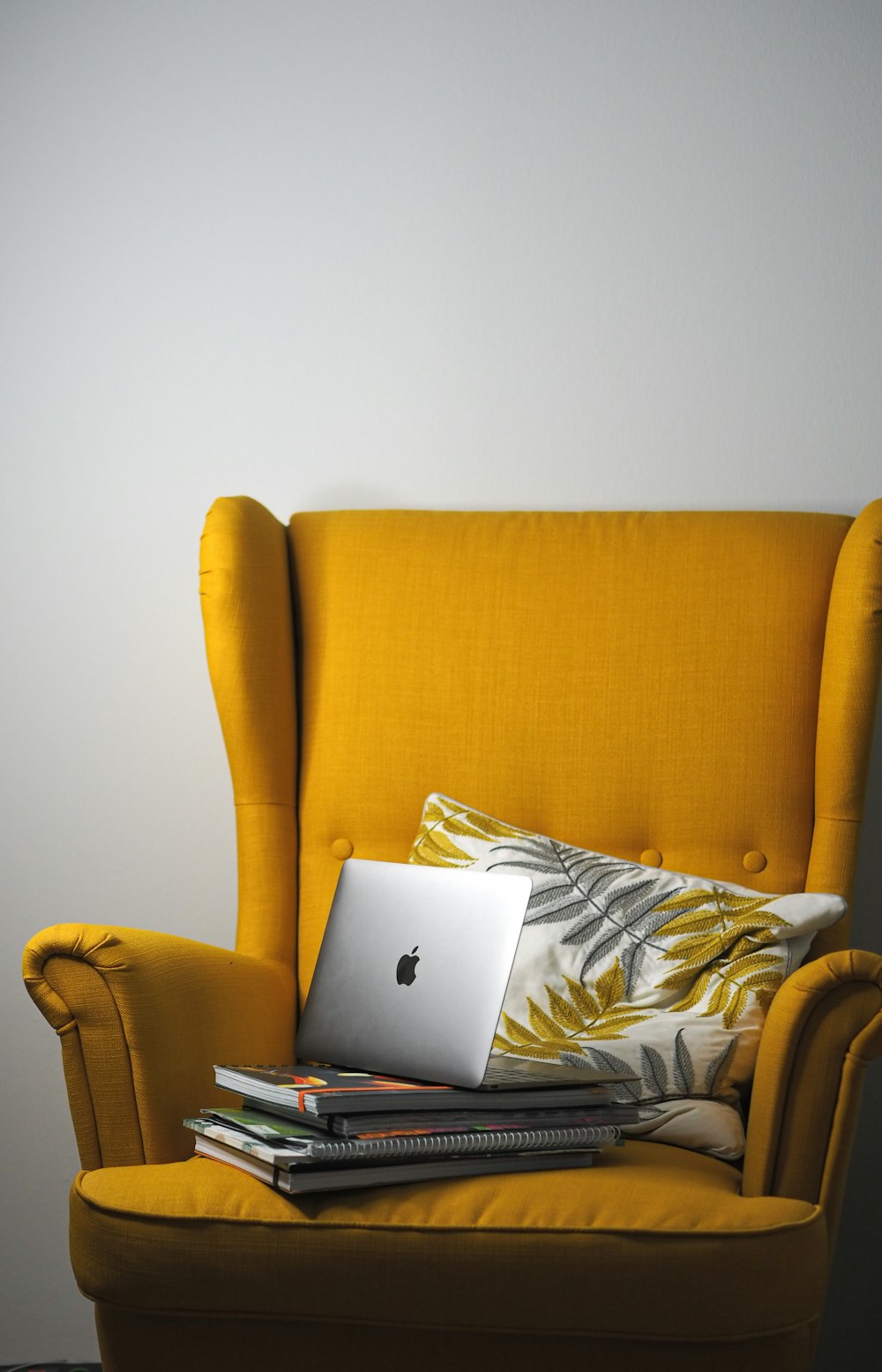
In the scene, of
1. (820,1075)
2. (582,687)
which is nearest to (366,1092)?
(820,1075)

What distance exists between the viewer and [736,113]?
1847 mm

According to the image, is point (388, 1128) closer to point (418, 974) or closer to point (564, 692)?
point (418, 974)

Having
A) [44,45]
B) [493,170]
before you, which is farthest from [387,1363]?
[44,45]

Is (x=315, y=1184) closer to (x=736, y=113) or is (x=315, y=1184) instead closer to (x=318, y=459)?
(x=318, y=459)

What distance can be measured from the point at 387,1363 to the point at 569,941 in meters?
0.49

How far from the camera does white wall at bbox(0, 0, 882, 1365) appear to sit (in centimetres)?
183

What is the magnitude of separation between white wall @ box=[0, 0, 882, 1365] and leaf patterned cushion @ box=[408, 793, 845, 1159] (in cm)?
60

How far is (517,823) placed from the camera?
5.14 ft

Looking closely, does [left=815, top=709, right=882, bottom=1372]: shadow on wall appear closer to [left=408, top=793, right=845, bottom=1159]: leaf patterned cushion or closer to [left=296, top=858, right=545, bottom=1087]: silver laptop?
[left=408, top=793, right=845, bottom=1159]: leaf patterned cushion

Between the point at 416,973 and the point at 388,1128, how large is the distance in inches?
5.7

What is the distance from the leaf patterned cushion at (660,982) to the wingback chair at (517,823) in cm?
6

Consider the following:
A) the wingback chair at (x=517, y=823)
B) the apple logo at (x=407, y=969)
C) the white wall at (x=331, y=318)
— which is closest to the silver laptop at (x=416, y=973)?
the apple logo at (x=407, y=969)

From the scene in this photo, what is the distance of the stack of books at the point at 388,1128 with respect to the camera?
95 cm

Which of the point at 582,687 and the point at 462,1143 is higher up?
the point at 582,687
